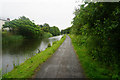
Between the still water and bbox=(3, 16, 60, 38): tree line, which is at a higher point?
bbox=(3, 16, 60, 38): tree line

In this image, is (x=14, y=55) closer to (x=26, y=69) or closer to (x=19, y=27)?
Answer: (x=19, y=27)

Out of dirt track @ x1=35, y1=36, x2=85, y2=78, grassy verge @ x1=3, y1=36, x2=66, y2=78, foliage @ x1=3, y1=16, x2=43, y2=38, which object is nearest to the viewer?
dirt track @ x1=35, y1=36, x2=85, y2=78

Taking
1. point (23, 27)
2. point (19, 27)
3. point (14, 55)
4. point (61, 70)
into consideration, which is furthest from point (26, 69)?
point (23, 27)

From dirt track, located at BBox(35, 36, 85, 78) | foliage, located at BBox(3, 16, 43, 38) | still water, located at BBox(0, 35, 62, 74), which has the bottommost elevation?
still water, located at BBox(0, 35, 62, 74)

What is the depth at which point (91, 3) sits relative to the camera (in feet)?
13.1

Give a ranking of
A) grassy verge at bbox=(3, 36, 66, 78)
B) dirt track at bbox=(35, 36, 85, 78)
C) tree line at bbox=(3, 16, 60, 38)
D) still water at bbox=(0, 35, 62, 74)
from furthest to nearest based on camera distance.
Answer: tree line at bbox=(3, 16, 60, 38) → still water at bbox=(0, 35, 62, 74) → grassy verge at bbox=(3, 36, 66, 78) → dirt track at bbox=(35, 36, 85, 78)

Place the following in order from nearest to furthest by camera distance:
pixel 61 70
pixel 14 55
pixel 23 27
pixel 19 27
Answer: pixel 61 70
pixel 14 55
pixel 19 27
pixel 23 27

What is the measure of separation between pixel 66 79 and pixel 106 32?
10.5 ft

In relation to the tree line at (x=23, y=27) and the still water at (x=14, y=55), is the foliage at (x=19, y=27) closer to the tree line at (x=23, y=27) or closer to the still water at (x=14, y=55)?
the tree line at (x=23, y=27)

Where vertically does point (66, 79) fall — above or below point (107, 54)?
below

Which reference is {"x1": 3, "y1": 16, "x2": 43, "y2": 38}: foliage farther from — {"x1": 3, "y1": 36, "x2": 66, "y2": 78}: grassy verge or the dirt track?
the dirt track

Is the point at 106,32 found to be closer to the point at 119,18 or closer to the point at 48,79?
the point at 119,18

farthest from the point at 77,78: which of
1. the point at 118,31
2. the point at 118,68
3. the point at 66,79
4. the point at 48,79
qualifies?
the point at 118,31

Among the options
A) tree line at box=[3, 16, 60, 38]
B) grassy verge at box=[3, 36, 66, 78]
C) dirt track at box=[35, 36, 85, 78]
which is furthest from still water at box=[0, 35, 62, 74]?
dirt track at box=[35, 36, 85, 78]
